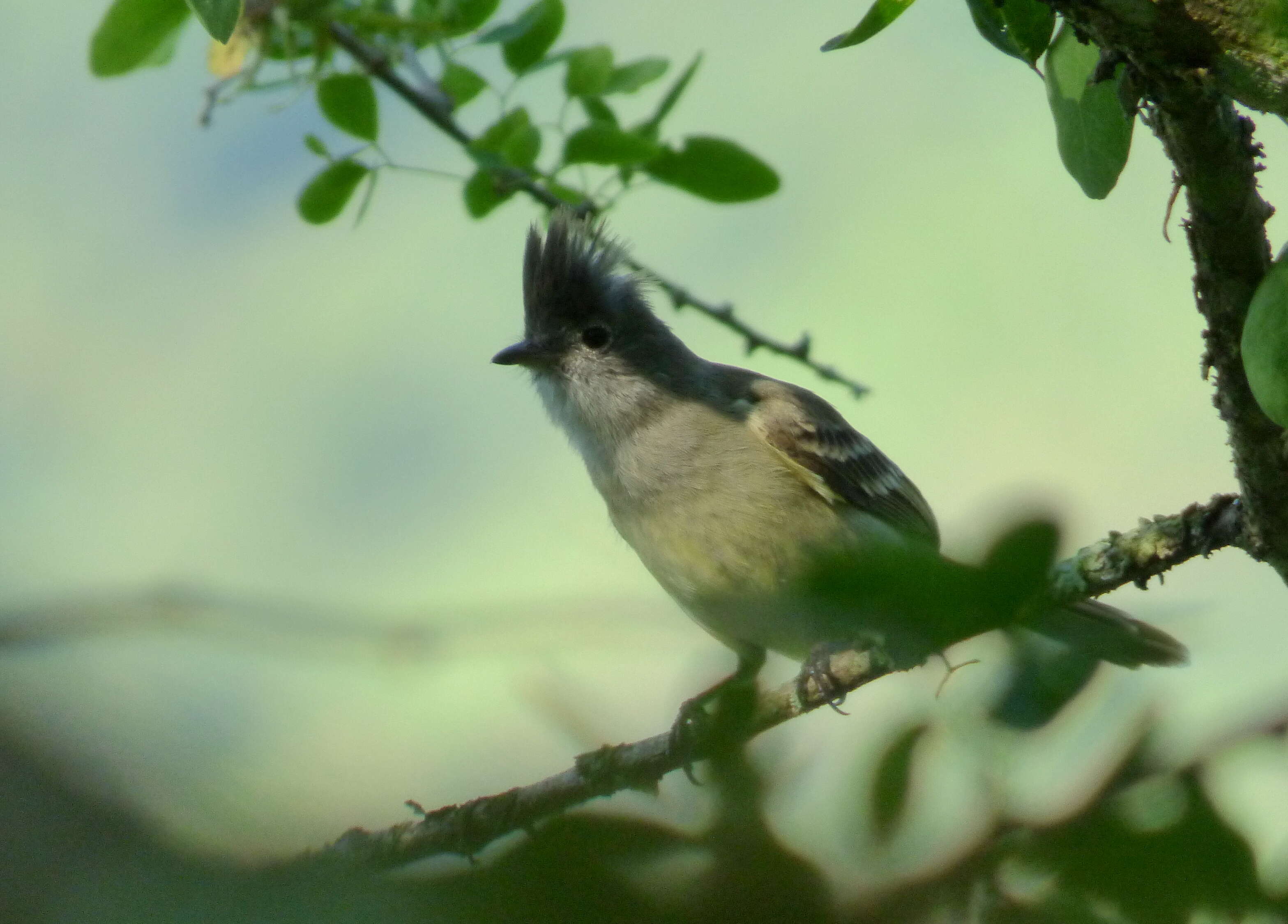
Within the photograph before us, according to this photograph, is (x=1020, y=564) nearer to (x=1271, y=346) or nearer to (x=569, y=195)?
(x=1271, y=346)

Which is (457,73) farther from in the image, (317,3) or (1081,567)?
(1081,567)

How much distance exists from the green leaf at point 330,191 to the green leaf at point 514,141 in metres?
0.30

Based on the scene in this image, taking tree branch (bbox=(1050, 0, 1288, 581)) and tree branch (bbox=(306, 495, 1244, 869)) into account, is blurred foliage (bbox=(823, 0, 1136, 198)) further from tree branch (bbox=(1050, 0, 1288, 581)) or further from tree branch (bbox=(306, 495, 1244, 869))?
tree branch (bbox=(306, 495, 1244, 869))

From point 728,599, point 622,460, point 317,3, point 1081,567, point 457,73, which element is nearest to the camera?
point 1081,567

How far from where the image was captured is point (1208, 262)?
198 centimetres

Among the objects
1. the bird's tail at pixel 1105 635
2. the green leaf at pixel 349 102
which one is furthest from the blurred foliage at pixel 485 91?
the bird's tail at pixel 1105 635

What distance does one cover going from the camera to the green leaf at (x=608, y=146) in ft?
9.41

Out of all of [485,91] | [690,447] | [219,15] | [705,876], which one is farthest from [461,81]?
[705,876]

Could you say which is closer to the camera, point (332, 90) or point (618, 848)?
point (618, 848)

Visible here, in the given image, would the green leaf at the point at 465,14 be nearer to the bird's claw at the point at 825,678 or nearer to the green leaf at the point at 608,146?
the green leaf at the point at 608,146

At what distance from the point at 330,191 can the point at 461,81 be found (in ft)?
1.38

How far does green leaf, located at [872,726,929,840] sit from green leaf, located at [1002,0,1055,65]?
4.70 ft

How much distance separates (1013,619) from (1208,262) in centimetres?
147

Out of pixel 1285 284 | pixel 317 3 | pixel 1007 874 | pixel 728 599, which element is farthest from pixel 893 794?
pixel 728 599
